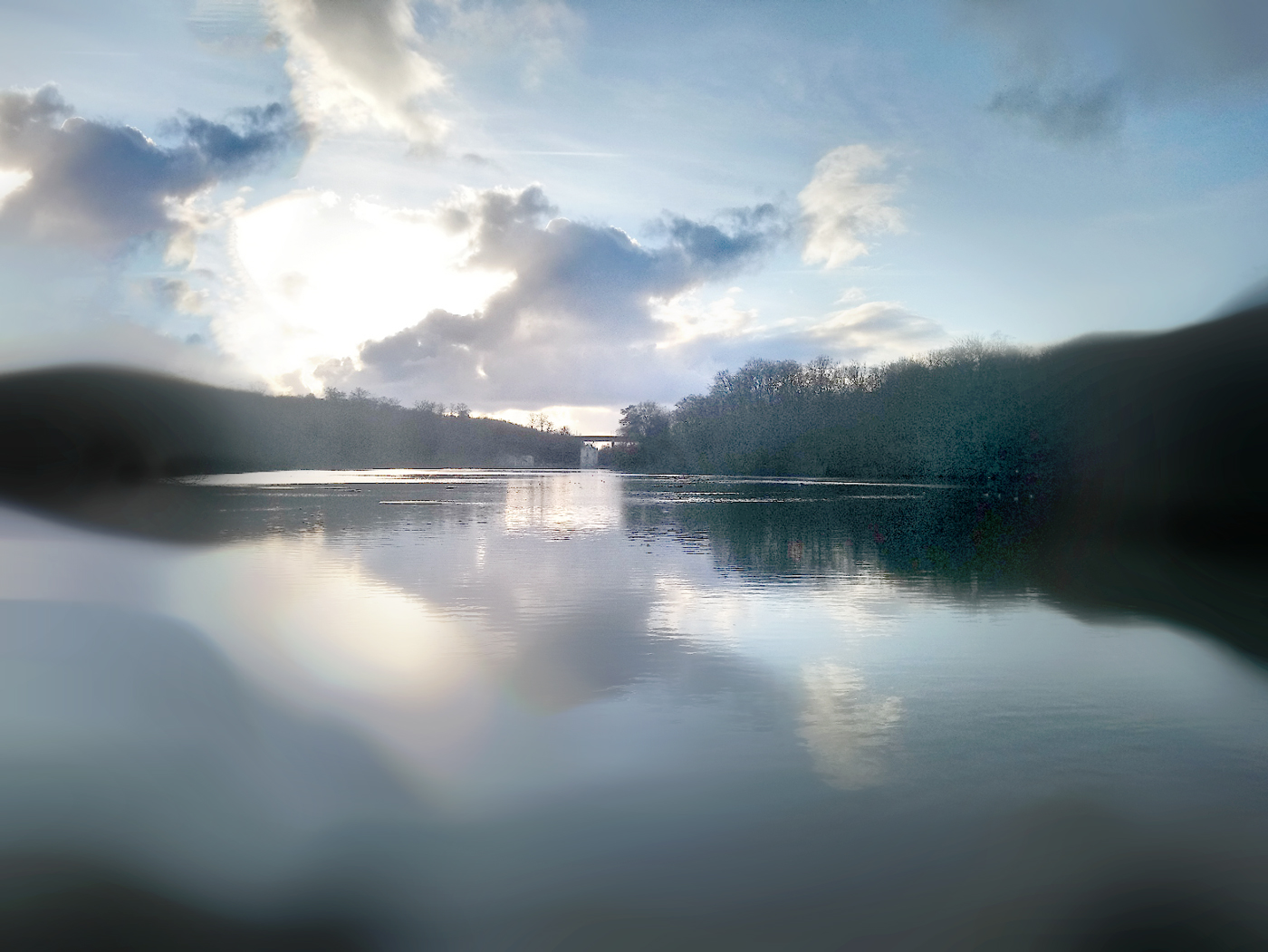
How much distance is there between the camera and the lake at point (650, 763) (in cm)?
539

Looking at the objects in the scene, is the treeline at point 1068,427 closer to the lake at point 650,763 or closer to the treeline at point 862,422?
the treeline at point 862,422

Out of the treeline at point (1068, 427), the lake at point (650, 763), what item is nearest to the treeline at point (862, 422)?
the treeline at point (1068, 427)

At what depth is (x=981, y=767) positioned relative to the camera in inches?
296

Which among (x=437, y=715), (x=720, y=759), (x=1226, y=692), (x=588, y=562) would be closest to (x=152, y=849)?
(x=437, y=715)

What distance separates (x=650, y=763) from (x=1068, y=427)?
71635mm

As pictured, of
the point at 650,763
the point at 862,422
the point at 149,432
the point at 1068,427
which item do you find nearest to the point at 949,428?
the point at 1068,427

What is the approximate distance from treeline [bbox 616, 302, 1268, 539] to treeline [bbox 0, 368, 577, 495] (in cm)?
6901

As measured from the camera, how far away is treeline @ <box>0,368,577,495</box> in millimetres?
91688

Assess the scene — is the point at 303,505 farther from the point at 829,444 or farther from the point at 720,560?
the point at 829,444

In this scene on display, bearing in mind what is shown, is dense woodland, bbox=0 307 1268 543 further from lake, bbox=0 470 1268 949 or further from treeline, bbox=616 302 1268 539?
lake, bbox=0 470 1268 949

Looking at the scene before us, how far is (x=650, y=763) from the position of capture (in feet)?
24.9

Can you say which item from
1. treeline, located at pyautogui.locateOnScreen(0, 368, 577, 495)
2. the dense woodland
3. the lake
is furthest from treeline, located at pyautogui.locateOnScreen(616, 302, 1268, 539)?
treeline, located at pyautogui.locateOnScreen(0, 368, 577, 495)

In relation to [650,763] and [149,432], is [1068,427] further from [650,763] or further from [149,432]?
[149,432]

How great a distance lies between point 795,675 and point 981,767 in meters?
3.18
